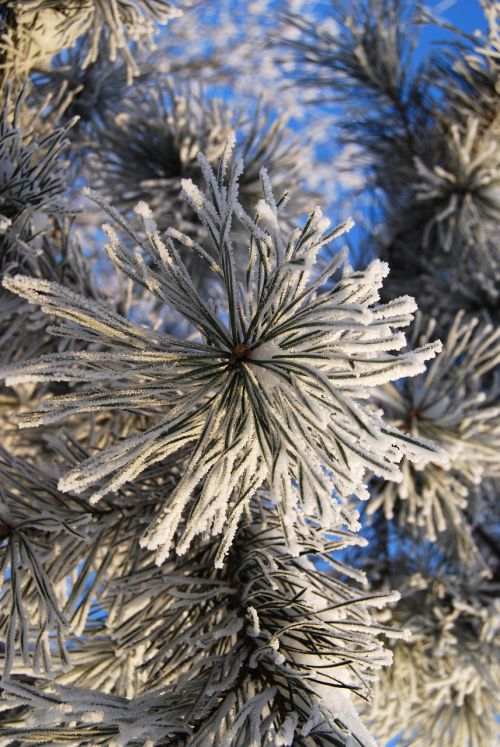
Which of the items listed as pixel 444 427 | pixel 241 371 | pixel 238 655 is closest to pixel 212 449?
pixel 241 371

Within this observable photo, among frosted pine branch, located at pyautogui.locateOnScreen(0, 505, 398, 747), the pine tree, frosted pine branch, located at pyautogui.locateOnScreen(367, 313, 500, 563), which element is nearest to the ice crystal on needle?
the pine tree

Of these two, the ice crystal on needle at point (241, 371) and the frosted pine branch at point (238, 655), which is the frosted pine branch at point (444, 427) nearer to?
the frosted pine branch at point (238, 655)

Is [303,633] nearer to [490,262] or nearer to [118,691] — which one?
[118,691]

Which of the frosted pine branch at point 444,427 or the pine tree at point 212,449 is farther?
→ the frosted pine branch at point 444,427

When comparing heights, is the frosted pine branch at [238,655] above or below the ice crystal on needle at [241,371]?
below

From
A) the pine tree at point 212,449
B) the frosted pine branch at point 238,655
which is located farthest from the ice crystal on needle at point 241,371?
the frosted pine branch at point 238,655

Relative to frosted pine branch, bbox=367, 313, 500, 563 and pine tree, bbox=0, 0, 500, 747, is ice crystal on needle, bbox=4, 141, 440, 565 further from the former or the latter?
frosted pine branch, bbox=367, 313, 500, 563

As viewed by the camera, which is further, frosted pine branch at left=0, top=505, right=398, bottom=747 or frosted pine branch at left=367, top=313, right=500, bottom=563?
frosted pine branch at left=367, top=313, right=500, bottom=563

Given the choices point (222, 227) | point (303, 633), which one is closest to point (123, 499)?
point (303, 633)

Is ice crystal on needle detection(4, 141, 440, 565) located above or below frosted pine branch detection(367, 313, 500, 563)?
below
